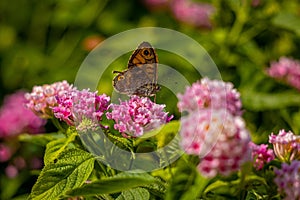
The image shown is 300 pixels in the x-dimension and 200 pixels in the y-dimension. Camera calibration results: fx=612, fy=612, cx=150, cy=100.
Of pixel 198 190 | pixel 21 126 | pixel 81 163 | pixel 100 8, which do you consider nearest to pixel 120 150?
pixel 81 163

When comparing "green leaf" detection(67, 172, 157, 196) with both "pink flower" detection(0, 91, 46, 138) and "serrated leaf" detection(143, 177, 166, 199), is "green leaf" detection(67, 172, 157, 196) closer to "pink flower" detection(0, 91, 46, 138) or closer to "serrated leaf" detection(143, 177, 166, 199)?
"serrated leaf" detection(143, 177, 166, 199)

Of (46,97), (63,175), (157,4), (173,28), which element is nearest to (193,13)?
(173,28)

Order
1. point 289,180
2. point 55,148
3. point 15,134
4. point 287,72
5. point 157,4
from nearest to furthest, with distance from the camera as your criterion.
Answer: point 289,180
point 55,148
point 15,134
point 287,72
point 157,4

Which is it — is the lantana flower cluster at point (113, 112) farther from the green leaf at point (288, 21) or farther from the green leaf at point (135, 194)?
the green leaf at point (288, 21)

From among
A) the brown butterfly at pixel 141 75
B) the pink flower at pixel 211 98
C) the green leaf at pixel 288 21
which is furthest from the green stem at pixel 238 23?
the pink flower at pixel 211 98

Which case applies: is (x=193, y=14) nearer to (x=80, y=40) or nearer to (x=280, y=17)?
(x=80, y=40)

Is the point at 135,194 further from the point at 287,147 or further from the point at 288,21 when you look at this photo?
the point at 288,21

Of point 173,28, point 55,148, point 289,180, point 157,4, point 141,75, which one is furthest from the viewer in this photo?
point 157,4
